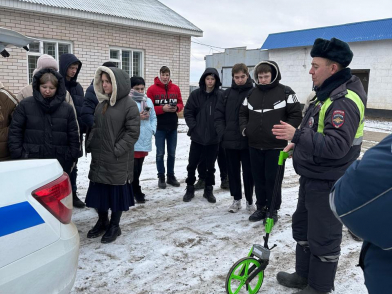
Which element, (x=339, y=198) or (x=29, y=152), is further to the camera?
(x=29, y=152)

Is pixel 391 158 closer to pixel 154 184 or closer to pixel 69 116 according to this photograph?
pixel 69 116

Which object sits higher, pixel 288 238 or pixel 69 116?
pixel 69 116

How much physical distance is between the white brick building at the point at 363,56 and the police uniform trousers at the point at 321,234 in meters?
17.2

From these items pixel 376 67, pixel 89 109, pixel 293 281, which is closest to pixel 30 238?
pixel 293 281

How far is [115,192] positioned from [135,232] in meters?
0.63

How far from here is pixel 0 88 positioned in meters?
3.33

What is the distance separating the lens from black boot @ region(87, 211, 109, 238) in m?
3.85

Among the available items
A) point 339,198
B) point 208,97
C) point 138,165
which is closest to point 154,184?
point 138,165

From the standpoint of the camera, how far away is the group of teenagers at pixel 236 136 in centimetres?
242

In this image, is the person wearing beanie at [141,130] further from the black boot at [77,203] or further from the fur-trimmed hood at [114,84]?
the fur-trimmed hood at [114,84]

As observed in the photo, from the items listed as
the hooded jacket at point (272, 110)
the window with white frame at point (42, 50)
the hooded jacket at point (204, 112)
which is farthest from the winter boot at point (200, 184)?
the window with white frame at point (42, 50)

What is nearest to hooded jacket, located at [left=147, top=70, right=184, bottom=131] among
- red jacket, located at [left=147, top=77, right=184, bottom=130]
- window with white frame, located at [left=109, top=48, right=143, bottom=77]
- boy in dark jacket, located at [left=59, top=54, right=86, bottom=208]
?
red jacket, located at [left=147, top=77, right=184, bottom=130]

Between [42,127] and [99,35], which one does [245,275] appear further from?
[99,35]

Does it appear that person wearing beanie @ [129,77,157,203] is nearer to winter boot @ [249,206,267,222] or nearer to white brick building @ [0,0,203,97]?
winter boot @ [249,206,267,222]
